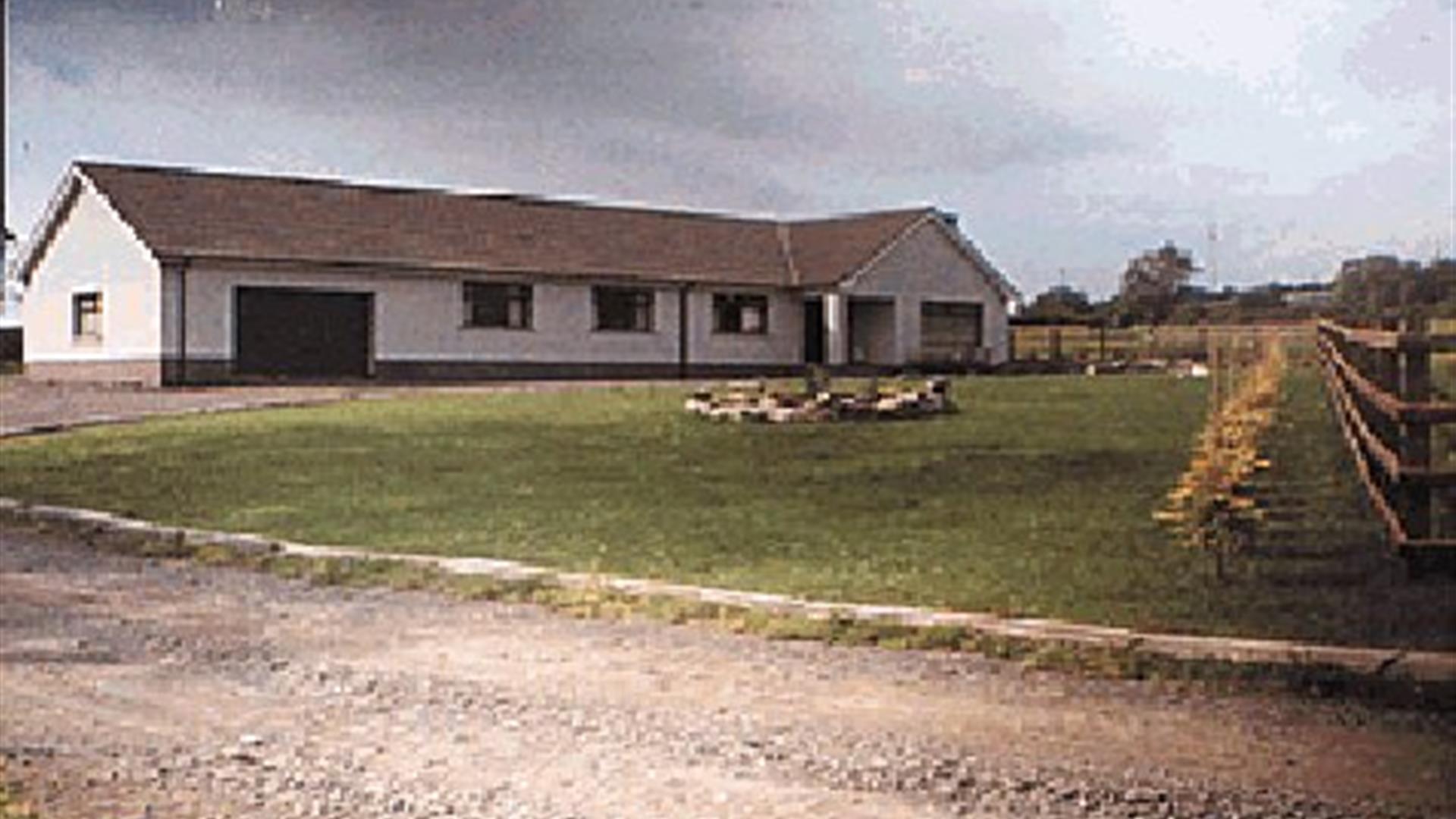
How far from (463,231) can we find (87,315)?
5.11 m

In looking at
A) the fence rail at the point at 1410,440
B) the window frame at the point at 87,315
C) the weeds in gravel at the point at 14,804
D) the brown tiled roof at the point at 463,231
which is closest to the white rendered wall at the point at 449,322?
the brown tiled roof at the point at 463,231

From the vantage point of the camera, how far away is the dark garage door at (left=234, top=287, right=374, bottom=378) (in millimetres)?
20750

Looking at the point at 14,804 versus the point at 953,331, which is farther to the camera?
the point at 953,331

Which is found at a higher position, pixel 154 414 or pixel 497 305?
pixel 497 305

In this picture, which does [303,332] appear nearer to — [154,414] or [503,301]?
[503,301]

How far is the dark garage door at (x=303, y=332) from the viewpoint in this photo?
20.8 meters

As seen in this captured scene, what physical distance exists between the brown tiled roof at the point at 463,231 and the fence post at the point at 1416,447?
48.4 feet

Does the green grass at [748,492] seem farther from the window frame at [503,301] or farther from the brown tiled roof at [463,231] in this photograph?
the window frame at [503,301]

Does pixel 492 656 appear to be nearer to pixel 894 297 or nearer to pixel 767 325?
pixel 894 297

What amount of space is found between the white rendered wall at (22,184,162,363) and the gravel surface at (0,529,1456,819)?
15545mm

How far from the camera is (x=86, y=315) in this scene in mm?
21750

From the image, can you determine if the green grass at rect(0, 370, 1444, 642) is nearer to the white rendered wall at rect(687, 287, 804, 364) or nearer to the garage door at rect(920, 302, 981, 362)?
the garage door at rect(920, 302, 981, 362)

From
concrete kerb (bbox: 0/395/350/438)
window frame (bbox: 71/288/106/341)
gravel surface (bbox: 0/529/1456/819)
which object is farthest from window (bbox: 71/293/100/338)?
gravel surface (bbox: 0/529/1456/819)

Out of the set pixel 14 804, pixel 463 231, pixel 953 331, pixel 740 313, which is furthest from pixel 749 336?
pixel 14 804
